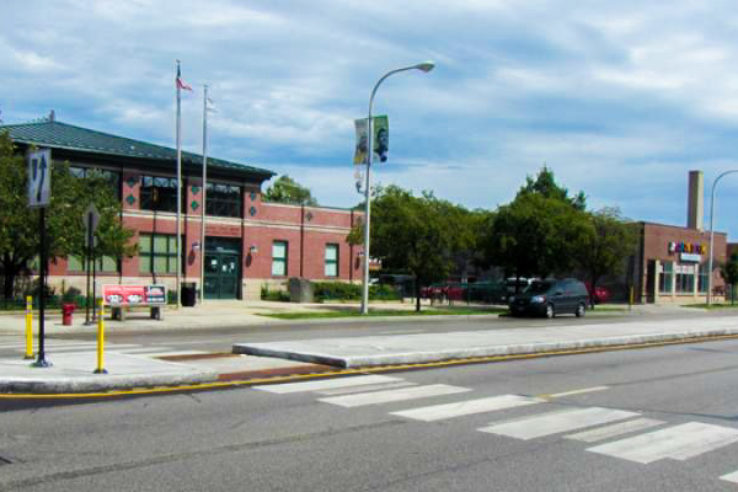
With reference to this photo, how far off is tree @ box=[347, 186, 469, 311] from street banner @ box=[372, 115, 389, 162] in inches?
128

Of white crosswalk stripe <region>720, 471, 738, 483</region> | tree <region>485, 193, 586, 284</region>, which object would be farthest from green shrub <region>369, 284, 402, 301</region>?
white crosswalk stripe <region>720, 471, 738, 483</region>

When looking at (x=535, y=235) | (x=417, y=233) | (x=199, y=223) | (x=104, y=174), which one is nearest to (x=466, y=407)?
(x=417, y=233)

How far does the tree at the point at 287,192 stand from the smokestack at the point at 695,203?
3954 cm

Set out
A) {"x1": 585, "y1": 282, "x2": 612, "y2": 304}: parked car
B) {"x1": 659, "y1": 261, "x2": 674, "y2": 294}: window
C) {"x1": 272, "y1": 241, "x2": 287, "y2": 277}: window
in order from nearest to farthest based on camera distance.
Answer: {"x1": 272, "y1": 241, "x2": 287, "y2": 277}: window, {"x1": 585, "y1": 282, "x2": 612, "y2": 304}: parked car, {"x1": 659, "y1": 261, "x2": 674, "y2": 294}: window

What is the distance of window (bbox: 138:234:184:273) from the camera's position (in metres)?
36.8

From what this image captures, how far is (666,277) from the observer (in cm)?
5788

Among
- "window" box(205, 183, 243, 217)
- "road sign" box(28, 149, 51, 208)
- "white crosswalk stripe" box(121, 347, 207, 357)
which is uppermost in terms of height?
"window" box(205, 183, 243, 217)

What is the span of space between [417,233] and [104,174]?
14.8 m

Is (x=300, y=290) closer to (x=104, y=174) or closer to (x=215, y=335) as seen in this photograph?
(x=104, y=174)

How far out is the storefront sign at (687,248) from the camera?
190ft

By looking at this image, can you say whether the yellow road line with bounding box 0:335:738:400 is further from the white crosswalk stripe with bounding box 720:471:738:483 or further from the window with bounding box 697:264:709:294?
the window with bounding box 697:264:709:294

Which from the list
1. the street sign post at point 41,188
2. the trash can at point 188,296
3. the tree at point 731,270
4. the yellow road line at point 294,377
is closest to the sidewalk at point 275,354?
the yellow road line at point 294,377

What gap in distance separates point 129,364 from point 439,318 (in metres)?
20.1

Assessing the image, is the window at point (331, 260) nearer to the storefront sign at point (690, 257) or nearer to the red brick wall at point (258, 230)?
the red brick wall at point (258, 230)
